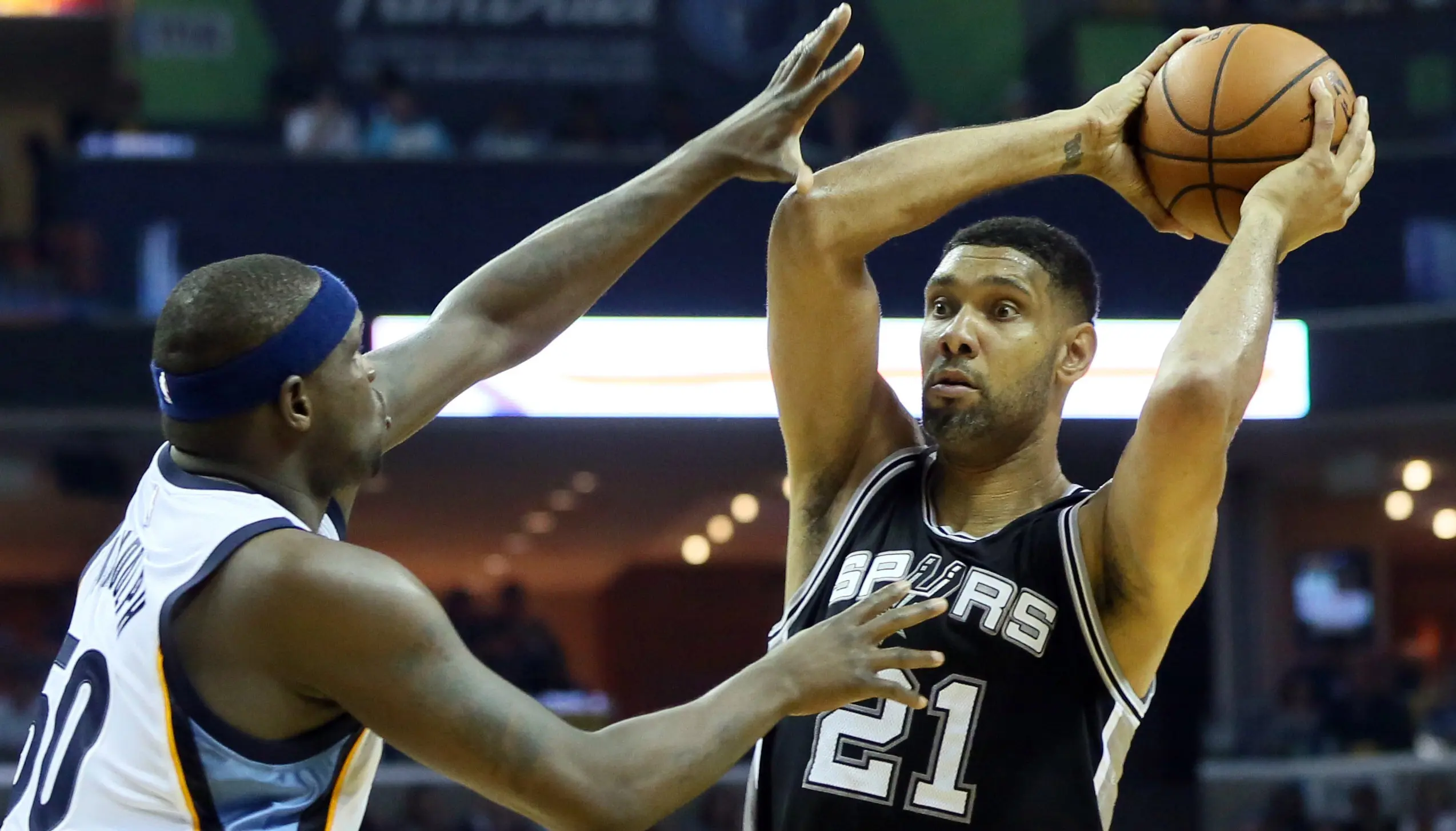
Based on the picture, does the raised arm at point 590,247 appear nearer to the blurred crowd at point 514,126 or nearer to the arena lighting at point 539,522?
the blurred crowd at point 514,126

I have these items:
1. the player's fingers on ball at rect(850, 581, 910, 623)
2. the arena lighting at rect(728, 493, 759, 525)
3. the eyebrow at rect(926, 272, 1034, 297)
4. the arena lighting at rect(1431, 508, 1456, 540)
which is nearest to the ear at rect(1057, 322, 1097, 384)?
the eyebrow at rect(926, 272, 1034, 297)

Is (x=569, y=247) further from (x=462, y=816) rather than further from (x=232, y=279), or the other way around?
(x=462, y=816)

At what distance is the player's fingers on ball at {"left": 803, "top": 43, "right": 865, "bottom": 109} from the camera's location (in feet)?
11.4

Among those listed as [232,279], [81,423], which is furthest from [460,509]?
[232,279]

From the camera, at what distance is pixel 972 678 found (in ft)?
10.5

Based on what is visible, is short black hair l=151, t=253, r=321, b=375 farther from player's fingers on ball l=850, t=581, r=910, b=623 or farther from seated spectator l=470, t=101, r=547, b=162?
seated spectator l=470, t=101, r=547, b=162

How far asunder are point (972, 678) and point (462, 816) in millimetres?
8017

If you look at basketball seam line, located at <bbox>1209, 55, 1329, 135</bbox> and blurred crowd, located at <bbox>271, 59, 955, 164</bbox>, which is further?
blurred crowd, located at <bbox>271, 59, 955, 164</bbox>

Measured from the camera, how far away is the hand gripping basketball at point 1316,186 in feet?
11.0

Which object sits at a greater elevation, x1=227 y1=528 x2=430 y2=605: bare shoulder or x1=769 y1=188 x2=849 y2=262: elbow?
x1=769 y1=188 x2=849 y2=262: elbow

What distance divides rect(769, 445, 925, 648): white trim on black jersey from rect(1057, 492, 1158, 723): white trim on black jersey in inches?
17.4

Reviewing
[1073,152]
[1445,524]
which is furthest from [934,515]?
[1445,524]

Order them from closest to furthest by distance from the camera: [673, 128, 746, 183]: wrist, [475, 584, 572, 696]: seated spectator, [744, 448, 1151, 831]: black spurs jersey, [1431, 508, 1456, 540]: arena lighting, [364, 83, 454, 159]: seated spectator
Result: [744, 448, 1151, 831]: black spurs jersey, [673, 128, 746, 183]: wrist, [364, 83, 454, 159]: seated spectator, [475, 584, 572, 696]: seated spectator, [1431, 508, 1456, 540]: arena lighting

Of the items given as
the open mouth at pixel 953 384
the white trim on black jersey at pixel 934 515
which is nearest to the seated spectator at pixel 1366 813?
the white trim on black jersey at pixel 934 515
